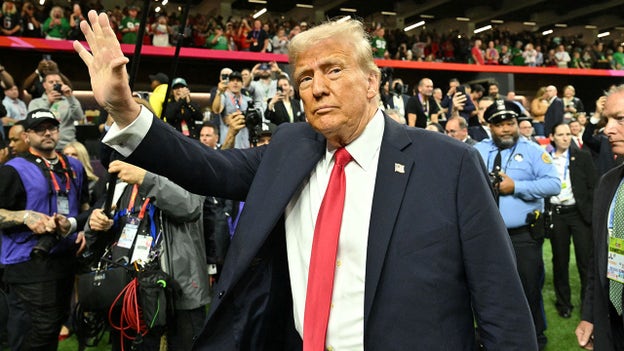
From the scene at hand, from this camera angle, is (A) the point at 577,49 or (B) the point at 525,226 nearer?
(B) the point at 525,226

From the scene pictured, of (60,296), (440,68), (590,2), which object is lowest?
(60,296)

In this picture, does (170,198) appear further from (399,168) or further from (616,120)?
(616,120)

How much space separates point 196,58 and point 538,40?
15.8m

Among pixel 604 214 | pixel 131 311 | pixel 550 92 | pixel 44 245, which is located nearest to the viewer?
pixel 604 214

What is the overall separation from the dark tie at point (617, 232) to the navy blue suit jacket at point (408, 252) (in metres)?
1.30

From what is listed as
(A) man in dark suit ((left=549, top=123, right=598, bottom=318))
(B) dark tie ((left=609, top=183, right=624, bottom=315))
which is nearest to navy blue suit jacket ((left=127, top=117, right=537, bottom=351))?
(B) dark tie ((left=609, top=183, right=624, bottom=315))

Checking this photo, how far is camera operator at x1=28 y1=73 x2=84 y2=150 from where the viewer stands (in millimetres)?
6629

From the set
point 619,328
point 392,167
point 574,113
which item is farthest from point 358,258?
point 574,113

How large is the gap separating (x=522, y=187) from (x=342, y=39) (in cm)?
286

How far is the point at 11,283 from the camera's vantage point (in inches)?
143

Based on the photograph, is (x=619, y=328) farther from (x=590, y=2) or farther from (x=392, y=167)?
(x=590, y=2)

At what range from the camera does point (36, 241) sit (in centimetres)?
367

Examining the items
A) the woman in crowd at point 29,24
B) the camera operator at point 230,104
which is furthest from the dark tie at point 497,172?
the woman in crowd at point 29,24

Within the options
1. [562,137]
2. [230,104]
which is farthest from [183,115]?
[562,137]
